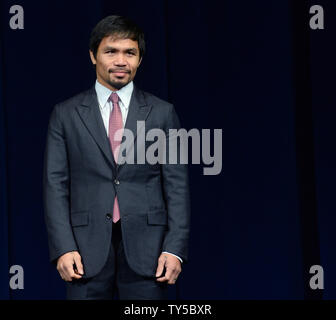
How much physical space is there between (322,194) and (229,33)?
0.62 metres

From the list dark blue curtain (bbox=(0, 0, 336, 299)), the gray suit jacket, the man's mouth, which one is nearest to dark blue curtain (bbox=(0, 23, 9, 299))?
dark blue curtain (bbox=(0, 0, 336, 299))

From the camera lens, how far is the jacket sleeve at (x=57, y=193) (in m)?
1.60

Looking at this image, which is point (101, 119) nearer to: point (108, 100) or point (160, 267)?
point (108, 100)

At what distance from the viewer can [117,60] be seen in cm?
164

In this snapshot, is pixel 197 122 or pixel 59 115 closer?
pixel 59 115

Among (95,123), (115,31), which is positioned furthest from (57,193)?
(115,31)

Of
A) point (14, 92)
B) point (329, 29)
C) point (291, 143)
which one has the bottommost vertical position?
point (291, 143)

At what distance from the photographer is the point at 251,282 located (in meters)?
2.21

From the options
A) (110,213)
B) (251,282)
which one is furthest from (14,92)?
(251,282)

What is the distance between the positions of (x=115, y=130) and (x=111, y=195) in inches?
6.6

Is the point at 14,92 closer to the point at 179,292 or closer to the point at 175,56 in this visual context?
the point at 175,56

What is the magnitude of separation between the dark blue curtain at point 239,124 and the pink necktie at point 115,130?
48 cm

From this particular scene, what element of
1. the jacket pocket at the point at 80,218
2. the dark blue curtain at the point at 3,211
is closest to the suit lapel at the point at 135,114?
the jacket pocket at the point at 80,218

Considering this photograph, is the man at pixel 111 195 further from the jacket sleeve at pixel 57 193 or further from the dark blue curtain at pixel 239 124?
the dark blue curtain at pixel 239 124
